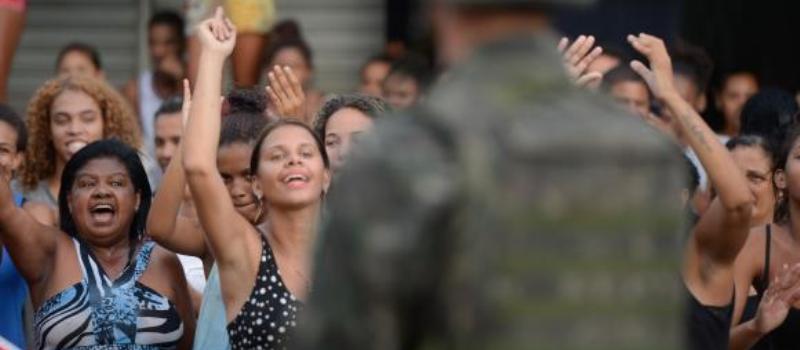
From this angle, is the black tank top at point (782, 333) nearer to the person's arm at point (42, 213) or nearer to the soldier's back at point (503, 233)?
the person's arm at point (42, 213)

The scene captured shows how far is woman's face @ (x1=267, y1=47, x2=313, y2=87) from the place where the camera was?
1084 centimetres

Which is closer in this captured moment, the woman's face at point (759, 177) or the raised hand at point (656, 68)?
the raised hand at point (656, 68)

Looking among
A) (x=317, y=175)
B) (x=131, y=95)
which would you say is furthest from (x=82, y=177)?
(x=131, y=95)

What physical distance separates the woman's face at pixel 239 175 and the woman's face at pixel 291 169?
0.78m

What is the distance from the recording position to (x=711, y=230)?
6.55 meters

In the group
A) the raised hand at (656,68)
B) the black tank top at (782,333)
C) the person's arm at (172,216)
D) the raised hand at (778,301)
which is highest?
the raised hand at (656,68)

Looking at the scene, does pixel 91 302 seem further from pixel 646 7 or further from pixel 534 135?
→ pixel 646 7

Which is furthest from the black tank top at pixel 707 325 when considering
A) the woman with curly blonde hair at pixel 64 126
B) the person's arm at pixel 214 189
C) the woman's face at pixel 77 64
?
the woman's face at pixel 77 64

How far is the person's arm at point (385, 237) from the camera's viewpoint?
329cm

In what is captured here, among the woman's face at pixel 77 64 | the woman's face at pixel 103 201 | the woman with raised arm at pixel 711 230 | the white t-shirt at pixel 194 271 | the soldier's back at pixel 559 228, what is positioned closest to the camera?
the soldier's back at pixel 559 228

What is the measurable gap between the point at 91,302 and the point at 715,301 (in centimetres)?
210

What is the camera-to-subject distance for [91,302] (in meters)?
7.02

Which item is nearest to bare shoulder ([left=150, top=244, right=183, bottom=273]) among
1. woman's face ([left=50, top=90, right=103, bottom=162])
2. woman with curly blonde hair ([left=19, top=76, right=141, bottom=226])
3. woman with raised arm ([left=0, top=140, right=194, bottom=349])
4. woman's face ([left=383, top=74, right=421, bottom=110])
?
woman with raised arm ([left=0, top=140, right=194, bottom=349])

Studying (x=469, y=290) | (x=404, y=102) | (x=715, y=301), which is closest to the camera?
(x=469, y=290)
